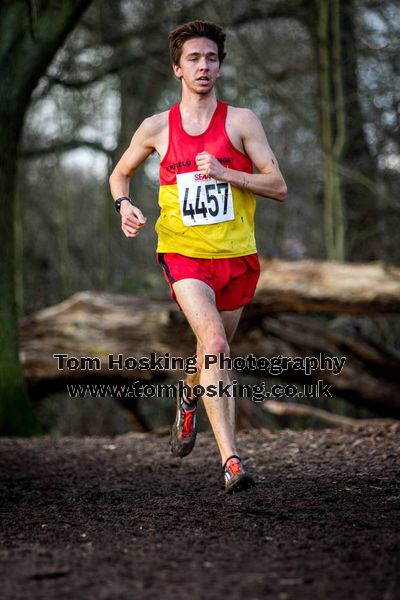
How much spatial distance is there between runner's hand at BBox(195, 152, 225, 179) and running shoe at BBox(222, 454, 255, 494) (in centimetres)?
146

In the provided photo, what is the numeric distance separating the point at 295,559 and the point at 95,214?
12217mm

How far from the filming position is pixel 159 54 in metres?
12.7

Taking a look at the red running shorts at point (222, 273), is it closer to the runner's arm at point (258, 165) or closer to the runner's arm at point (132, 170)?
the runner's arm at point (132, 170)

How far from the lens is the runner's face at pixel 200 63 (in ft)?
15.4

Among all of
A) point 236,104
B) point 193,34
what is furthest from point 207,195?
point 236,104

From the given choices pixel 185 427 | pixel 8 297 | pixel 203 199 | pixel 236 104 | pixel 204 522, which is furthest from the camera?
pixel 236 104

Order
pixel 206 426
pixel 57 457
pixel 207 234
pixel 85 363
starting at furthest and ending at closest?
pixel 206 426
pixel 85 363
pixel 57 457
pixel 207 234

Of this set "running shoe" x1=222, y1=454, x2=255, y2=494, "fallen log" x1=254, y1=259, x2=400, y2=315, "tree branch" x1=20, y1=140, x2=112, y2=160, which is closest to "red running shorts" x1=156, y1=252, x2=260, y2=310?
"running shoe" x1=222, y1=454, x2=255, y2=494

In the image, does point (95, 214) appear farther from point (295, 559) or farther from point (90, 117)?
point (295, 559)

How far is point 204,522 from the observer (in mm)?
3873

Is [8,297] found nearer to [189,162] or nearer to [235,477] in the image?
[189,162]

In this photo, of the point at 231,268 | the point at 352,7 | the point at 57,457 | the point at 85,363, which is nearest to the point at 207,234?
the point at 231,268

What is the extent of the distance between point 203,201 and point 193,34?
94 cm

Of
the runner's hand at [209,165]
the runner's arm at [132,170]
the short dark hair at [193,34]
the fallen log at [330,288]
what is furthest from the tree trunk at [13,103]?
the runner's hand at [209,165]
